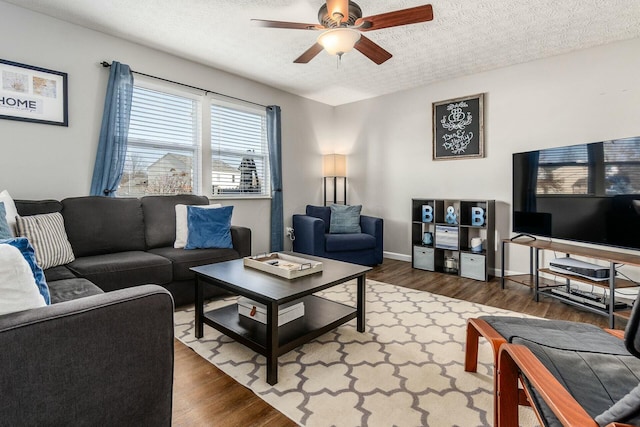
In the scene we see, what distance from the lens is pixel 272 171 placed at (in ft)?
14.6

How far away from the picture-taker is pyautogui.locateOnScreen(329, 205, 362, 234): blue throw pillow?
14.5ft

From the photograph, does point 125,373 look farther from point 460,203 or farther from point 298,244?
point 460,203

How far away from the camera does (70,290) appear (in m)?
1.84

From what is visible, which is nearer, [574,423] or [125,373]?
[574,423]

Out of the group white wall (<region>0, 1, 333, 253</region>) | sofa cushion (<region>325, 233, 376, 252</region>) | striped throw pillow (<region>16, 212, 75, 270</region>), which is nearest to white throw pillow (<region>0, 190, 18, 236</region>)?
striped throw pillow (<region>16, 212, 75, 270</region>)

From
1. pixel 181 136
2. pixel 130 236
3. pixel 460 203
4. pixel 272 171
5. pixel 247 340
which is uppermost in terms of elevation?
pixel 181 136

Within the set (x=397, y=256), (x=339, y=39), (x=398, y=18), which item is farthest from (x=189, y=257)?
(x=397, y=256)

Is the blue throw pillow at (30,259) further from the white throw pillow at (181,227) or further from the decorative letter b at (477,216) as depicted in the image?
the decorative letter b at (477,216)

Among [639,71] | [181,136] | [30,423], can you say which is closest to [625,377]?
[30,423]

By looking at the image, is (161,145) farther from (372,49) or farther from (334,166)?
(334,166)

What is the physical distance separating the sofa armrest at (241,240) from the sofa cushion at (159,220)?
599 millimetres

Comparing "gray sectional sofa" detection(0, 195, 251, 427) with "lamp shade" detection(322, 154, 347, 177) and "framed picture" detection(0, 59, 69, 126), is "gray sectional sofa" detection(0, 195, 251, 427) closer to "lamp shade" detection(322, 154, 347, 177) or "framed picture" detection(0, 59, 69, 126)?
"framed picture" detection(0, 59, 69, 126)

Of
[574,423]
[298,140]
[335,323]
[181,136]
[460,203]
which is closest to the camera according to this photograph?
[574,423]

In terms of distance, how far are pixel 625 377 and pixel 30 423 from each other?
1.79 metres
